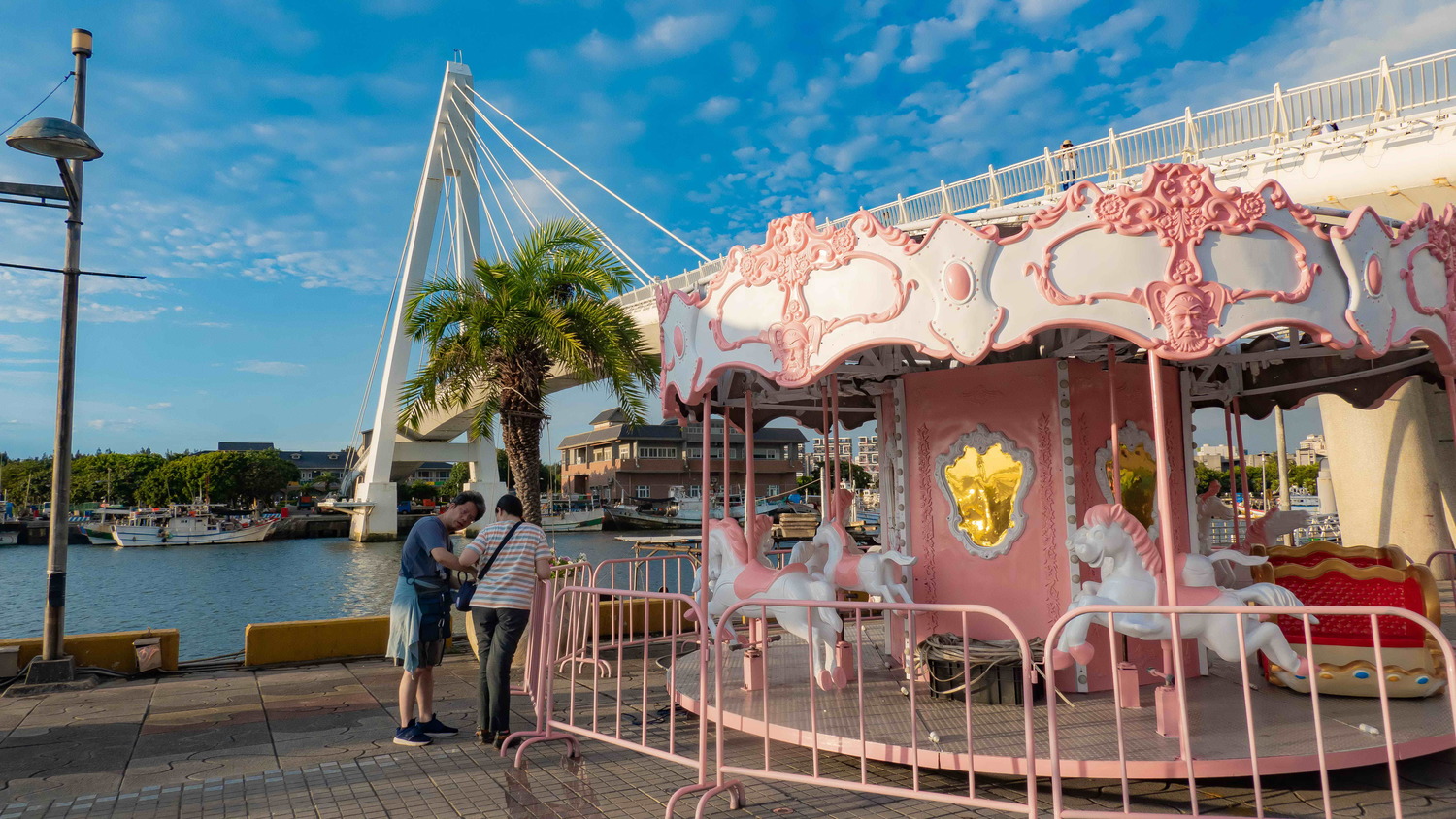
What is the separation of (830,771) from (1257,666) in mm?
3449

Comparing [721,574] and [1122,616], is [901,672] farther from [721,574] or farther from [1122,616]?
[1122,616]

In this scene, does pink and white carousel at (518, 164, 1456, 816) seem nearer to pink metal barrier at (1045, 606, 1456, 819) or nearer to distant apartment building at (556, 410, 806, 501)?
pink metal barrier at (1045, 606, 1456, 819)

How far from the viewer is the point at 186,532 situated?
4684cm

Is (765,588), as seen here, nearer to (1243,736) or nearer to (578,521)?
(1243,736)

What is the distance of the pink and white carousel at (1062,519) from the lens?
4.55 m

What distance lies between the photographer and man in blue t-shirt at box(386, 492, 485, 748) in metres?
5.39

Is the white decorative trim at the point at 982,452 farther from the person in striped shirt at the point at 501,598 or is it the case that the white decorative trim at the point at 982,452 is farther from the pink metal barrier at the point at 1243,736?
the person in striped shirt at the point at 501,598

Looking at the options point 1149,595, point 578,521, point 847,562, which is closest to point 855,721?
point 847,562

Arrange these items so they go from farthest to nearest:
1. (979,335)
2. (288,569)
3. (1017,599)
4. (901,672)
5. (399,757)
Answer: (288,569) → (901,672) → (1017,599) → (399,757) → (979,335)

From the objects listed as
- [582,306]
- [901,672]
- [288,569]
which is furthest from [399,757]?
[288,569]

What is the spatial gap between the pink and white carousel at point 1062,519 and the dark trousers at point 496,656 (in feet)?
1.62

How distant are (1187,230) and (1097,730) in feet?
9.04

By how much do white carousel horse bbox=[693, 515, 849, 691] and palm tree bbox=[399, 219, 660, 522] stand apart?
14.5ft

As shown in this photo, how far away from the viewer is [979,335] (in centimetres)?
490
